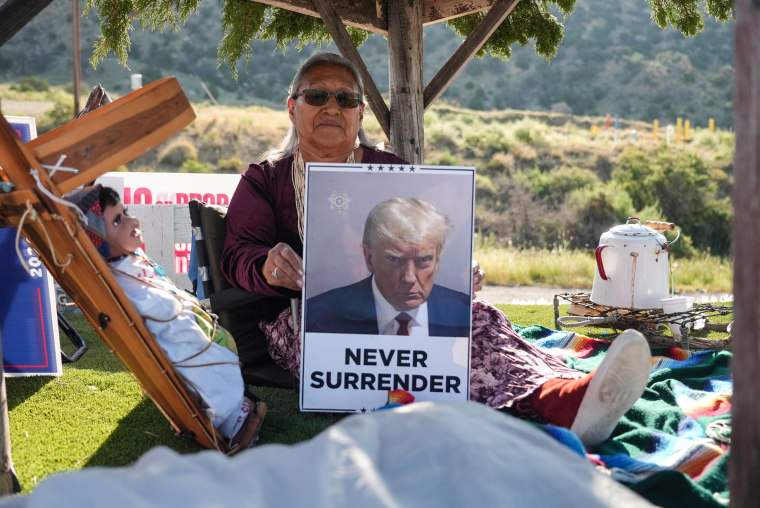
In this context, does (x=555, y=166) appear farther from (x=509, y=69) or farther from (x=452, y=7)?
(x=452, y=7)

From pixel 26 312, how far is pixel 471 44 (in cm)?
292

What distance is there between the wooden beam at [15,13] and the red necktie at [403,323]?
1.61m

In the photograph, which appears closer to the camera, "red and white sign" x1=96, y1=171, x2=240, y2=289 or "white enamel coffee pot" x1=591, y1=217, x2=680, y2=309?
"white enamel coffee pot" x1=591, y1=217, x2=680, y2=309

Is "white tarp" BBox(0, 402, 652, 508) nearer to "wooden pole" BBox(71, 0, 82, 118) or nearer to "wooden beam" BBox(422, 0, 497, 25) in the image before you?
"wooden beam" BBox(422, 0, 497, 25)

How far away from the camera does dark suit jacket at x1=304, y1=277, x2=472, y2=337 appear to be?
111 inches

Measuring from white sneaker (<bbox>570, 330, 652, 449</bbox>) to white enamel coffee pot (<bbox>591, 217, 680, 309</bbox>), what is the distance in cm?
203

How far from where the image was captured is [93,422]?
10.00 feet

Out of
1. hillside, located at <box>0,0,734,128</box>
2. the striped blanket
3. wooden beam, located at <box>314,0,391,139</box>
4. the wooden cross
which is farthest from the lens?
hillside, located at <box>0,0,734,128</box>

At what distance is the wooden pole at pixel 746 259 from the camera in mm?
1409

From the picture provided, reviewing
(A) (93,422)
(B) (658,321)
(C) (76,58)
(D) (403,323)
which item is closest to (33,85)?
(C) (76,58)

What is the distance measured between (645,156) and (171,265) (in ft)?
57.8

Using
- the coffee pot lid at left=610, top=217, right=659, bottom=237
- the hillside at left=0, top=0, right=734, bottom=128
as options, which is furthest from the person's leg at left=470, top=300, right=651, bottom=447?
the hillside at left=0, top=0, right=734, bottom=128

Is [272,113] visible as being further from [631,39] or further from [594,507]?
[594,507]

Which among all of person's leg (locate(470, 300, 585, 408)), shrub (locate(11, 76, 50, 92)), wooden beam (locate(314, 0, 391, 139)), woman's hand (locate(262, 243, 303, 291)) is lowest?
person's leg (locate(470, 300, 585, 408))
